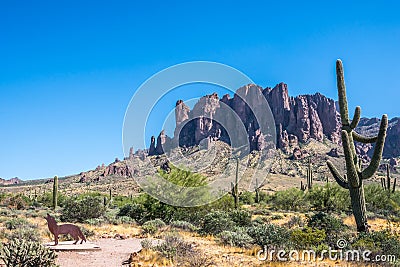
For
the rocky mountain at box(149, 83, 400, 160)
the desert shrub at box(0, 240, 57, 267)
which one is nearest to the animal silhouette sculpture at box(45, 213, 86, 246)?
the desert shrub at box(0, 240, 57, 267)

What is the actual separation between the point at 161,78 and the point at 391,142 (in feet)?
425

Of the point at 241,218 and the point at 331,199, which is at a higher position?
the point at 331,199

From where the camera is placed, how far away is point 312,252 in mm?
11086

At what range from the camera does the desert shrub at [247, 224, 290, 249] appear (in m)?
11.9

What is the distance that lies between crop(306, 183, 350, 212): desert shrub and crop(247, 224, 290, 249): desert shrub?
1951 centimetres

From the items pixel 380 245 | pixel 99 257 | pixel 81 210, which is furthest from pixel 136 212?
pixel 380 245

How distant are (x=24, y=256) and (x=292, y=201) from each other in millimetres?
33767

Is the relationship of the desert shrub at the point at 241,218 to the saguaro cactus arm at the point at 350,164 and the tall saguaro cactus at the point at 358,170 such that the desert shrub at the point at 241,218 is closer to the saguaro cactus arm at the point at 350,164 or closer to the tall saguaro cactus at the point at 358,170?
the tall saguaro cactus at the point at 358,170

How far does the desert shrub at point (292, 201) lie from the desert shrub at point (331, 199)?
446 cm

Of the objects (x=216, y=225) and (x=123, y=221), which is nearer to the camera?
(x=216, y=225)

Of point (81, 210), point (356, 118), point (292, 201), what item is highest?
point (356, 118)

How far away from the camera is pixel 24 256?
7402 millimetres

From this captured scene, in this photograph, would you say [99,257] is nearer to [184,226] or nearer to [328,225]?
[184,226]

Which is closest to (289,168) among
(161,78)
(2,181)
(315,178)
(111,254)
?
(315,178)
